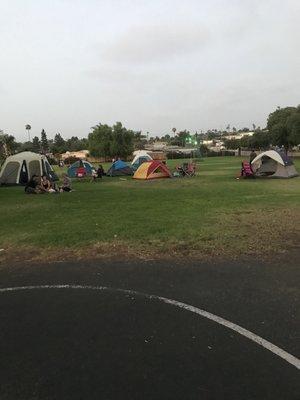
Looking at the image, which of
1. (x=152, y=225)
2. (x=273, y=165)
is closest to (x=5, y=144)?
(x=273, y=165)

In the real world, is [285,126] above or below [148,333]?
above

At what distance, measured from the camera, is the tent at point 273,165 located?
2564 centimetres

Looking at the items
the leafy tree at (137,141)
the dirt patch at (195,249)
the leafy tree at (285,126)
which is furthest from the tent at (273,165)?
the leafy tree at (137,141)

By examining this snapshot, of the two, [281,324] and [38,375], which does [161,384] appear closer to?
[38,375]

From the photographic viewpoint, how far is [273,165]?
26.8 meters

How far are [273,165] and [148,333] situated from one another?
23.3 m

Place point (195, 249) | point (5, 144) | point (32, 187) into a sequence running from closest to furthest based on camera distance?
point (195, 249) < point (32, 187) < point (5, 144)

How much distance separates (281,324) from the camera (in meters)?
5.16

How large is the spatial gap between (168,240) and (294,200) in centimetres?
771

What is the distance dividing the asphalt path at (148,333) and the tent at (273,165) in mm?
19195

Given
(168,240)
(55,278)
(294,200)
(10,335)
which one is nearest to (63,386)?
(10,335)

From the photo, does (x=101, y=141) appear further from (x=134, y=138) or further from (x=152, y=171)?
(x=152, y=171)

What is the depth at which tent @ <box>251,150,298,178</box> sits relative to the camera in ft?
84.1

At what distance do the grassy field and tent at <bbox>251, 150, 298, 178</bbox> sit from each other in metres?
7.48
